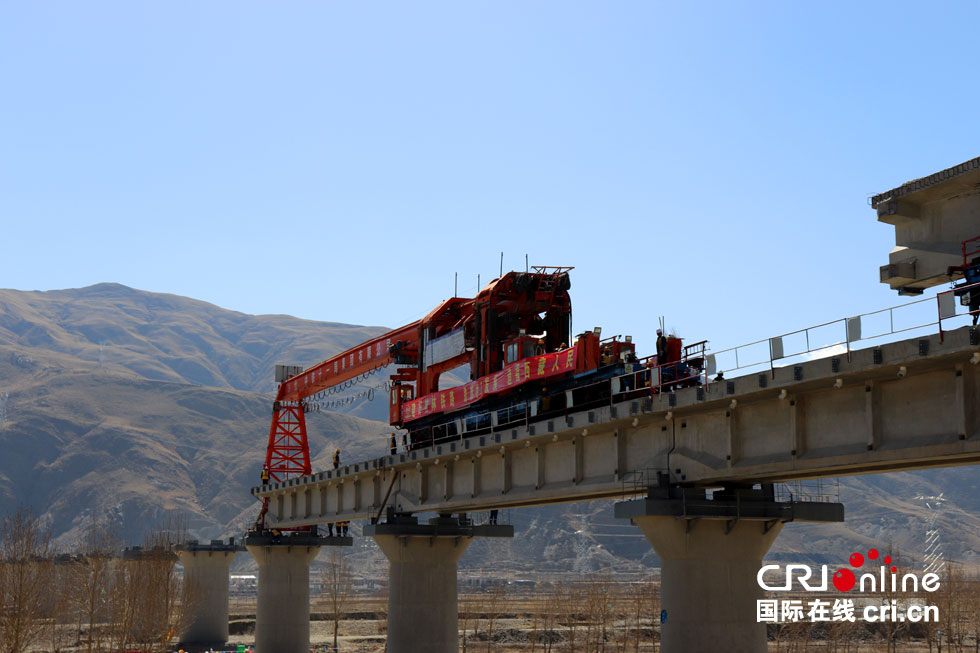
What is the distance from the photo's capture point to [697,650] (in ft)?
79.8

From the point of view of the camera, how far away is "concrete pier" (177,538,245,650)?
238ft

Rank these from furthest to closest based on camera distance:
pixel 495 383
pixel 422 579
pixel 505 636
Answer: pixel 505 636 < pixel 422 579 < pixel 495 383

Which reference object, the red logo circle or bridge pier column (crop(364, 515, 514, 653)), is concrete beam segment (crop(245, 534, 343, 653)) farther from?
the red logo circle

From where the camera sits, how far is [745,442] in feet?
78.5

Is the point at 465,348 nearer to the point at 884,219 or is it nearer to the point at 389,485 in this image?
the point at 389,485

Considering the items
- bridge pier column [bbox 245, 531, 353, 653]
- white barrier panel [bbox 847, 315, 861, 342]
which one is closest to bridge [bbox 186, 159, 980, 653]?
A: white barrier panel [bbox 847, 315, 861, 342]

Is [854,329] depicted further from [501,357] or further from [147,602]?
[147,602]

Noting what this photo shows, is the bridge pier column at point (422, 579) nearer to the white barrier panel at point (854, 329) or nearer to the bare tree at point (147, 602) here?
the bare tree at point (147, 602)

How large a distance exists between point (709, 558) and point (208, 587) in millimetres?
56822

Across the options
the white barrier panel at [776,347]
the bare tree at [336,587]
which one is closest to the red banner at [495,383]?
the white barrier panel at [776,347]

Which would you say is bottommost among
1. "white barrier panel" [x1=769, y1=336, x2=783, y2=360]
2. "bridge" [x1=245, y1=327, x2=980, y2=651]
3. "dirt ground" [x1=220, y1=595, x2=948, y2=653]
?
"dirt ground" [x1=220, y1=595, x2=948, y2=653]

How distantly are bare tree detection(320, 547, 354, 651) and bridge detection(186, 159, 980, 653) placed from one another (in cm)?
4613

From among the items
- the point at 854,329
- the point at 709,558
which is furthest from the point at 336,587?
the point at 854,329

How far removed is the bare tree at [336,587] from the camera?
84.4m
